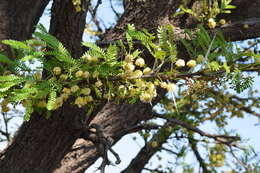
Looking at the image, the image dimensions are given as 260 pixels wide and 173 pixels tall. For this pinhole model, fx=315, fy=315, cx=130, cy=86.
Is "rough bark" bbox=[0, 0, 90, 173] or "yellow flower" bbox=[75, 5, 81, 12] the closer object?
"yellow flower" bbox=[75, 5, 81, 12]

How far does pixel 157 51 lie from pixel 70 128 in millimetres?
1068

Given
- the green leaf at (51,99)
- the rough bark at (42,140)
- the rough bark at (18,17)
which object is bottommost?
the green leaf at (51,99)

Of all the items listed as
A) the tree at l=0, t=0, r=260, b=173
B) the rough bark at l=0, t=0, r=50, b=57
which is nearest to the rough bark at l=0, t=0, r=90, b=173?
the tree at l=0, t=0, r=260, b=173

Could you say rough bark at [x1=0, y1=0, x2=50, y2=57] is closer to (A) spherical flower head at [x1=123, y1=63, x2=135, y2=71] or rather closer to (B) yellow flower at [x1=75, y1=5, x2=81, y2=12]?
(B) yellow flower at [x1=75, y1=5, x2=81, y2=12]

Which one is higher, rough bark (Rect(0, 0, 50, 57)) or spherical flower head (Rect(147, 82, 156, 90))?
rough bark (Rect(0, 0, 50, 57))

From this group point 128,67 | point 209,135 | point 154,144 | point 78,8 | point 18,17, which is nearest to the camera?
point 128,67

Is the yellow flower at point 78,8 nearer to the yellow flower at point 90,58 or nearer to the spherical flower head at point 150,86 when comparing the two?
the yellow flower at point 90,58

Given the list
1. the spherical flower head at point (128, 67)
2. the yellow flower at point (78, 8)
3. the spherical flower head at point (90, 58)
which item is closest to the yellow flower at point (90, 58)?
the spherical flower head at point (90, 58)

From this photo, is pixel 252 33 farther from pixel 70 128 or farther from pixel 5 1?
pixel 5 1

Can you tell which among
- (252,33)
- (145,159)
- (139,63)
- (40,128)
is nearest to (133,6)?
(252,33)

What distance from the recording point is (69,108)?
1854 millimetres

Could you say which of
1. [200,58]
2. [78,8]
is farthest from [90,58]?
[78,8]

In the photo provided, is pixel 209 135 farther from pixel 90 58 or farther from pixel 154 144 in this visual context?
pixel 90 58

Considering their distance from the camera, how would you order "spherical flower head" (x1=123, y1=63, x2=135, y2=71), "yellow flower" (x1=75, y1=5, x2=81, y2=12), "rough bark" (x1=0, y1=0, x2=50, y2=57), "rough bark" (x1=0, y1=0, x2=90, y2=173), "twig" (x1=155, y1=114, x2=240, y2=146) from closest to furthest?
"spherical flower head" (x1=123, y1=63, x2=135, y2=71) < "yellow flower" (x1=75, y1=5, x2=81, y2=12) < "rough bark" (x1=0, y1=0, x2=90, y2=173) < "rough bark" (x1=0, y1=0, x2=50, y2=57) < "twig" (x1=155, y1=114, x2=240, y2=146)
